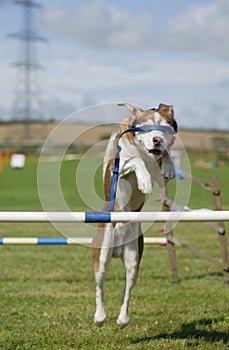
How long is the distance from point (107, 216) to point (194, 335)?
216cm

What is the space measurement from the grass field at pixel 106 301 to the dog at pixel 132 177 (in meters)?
0.27

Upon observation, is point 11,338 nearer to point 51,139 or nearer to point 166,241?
point 51,139

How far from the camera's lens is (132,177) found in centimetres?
550

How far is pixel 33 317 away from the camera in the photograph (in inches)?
291

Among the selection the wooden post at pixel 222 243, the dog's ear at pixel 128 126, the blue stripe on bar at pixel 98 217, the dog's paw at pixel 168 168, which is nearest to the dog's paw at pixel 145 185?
the dog's paw at pixel 168 168

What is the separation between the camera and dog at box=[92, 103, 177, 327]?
5086mm

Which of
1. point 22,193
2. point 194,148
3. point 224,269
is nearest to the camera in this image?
point 224,269

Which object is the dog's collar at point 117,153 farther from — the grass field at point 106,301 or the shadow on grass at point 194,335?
the shadow on grass at point 194,335

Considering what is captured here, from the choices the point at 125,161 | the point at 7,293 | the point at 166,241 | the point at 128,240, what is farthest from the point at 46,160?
the point at 166,241

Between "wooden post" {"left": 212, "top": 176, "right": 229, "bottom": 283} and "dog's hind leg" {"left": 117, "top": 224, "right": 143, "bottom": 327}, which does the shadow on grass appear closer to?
"dog's hind leg" {"left": 117, "top": 224, "right": 143, "bottom": 327}

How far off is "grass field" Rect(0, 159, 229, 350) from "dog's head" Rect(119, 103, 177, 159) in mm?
687

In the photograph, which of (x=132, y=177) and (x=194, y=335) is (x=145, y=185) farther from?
(x=194, y=335)

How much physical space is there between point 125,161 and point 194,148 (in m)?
62.9

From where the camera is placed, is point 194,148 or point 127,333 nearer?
point 127,333
